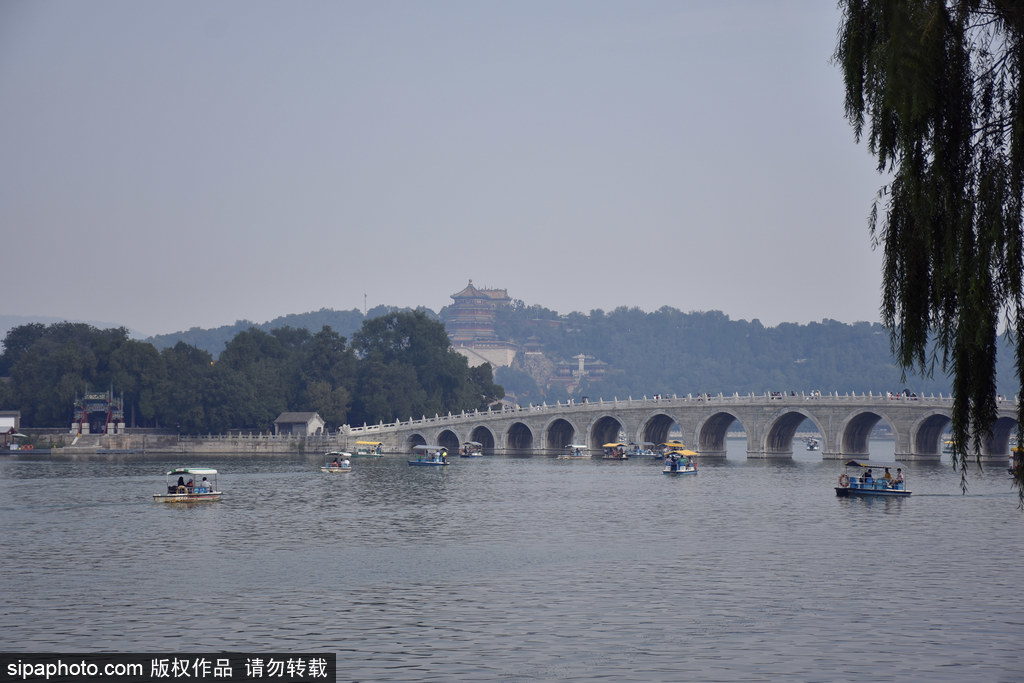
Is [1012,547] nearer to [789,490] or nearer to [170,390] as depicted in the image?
[789,490]

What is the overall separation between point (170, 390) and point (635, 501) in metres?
65.9

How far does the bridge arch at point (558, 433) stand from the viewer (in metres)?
104

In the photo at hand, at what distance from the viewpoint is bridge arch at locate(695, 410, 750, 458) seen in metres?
94.6

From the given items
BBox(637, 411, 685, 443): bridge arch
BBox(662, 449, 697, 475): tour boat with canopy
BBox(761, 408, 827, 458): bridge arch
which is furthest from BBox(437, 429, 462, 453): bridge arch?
BBox(662, 449, 697, 475): tour boat with canopy

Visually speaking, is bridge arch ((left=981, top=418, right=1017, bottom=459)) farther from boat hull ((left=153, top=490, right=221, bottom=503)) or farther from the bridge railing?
boat hull ((left=153, top=490, right=221, bottom=503))

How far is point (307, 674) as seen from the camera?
20.9m

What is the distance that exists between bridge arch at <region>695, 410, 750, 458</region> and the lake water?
3480 cm

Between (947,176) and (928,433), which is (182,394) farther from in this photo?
(947,176)

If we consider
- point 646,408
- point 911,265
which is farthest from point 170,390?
point 911,265

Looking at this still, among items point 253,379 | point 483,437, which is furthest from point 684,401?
point 253,379

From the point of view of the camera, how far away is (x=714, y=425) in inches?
3826

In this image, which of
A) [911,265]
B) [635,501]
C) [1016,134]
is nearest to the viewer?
[1016,134]

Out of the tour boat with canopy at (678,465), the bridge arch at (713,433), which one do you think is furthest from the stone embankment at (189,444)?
the tour boat with canopy at (678,465)

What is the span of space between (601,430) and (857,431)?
78.6ft
